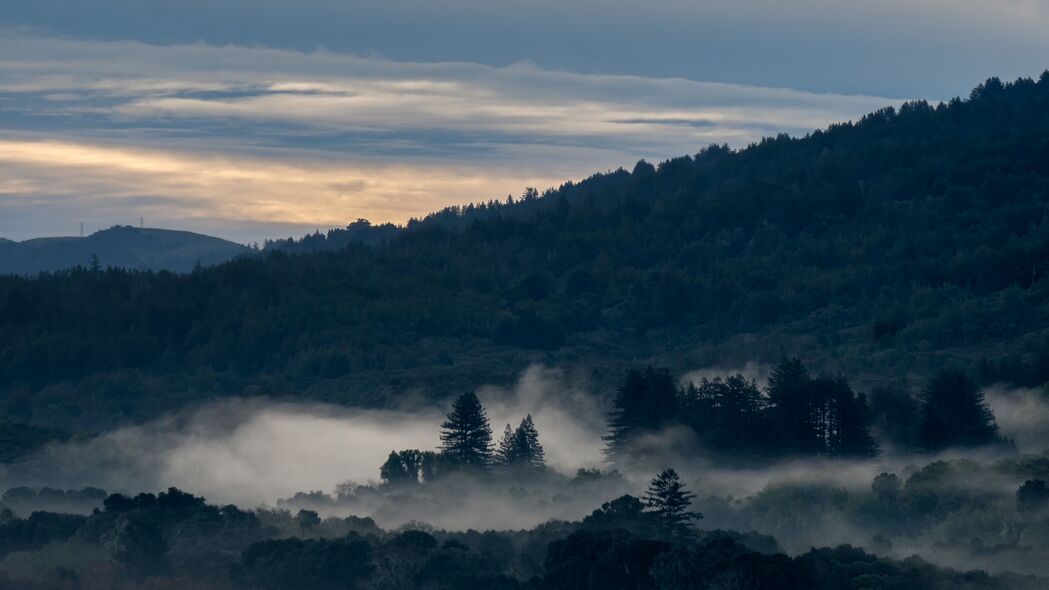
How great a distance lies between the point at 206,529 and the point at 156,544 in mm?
5006

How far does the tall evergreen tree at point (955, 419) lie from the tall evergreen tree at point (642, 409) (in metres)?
16.3

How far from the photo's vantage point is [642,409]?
5295 inches

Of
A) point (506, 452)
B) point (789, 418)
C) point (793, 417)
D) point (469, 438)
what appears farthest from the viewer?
point (506, 452)

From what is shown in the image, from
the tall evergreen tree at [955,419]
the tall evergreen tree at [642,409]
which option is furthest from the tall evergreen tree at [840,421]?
the tall evergreen tree at [642,409]

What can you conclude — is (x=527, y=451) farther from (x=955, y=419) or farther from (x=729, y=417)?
(x=955, y=419)

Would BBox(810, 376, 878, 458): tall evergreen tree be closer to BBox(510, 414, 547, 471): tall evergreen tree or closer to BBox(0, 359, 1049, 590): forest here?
BBox(0, 359, 1049, 590): forest

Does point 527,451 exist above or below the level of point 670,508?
below

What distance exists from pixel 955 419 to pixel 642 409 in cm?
2068

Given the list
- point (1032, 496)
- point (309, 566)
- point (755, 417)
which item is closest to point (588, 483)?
point (755, 417)

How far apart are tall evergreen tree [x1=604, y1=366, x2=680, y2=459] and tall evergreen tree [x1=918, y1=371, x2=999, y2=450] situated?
16.3 metres

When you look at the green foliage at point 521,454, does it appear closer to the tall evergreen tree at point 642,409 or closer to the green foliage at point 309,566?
the tall evergreen tree at point 642,409

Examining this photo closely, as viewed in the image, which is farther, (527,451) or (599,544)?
(527,451)

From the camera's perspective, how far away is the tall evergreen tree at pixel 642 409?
13362 centimetres

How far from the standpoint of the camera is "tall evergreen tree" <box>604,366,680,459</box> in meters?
134
